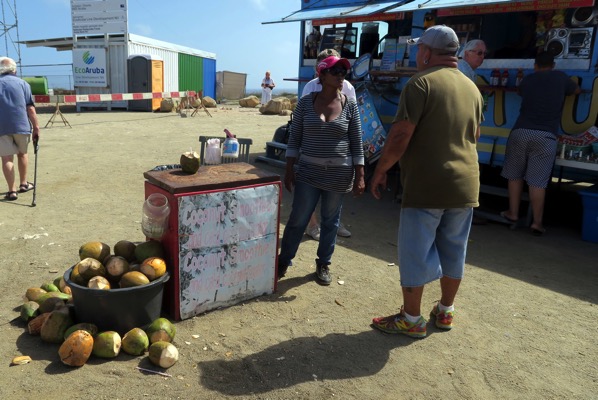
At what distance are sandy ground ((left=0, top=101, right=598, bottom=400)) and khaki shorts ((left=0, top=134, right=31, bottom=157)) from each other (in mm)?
774

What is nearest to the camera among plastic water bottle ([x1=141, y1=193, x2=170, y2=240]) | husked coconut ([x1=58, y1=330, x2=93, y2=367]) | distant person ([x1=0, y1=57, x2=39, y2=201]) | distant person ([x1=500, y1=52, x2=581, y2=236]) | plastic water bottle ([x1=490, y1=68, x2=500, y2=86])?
husked coconut ([x1=58, y1=330, x2=93, y2=367])

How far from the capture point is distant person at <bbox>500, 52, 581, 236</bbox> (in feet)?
18.6

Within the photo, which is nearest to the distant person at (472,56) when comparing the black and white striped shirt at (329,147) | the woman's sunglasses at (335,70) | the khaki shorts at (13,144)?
the black and white striped shirt at (329,147)

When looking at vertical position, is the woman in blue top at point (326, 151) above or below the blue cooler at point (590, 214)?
above

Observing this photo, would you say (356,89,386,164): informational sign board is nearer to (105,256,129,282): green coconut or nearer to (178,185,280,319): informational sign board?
(178,185,280,319): informational sign board

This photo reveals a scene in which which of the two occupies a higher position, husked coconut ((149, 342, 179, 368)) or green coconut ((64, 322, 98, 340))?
green coconut ((64, 322, 98, 340))

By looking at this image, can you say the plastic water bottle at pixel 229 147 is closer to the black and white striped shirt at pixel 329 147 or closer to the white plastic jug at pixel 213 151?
the white plastic jug at pixel 213 151

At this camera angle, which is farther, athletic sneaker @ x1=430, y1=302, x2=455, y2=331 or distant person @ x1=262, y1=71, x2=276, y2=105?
distant person @ x1=262, y1=71, x2=276, y2=105

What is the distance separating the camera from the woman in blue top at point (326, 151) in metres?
3.87

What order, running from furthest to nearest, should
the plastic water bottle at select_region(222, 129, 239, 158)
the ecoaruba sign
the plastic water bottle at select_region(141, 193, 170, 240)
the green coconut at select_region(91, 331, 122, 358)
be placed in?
the ecoaruba sign < the plastic water bottle at select_region(222, 129, 239, 158) < the plastic water bottle at select_region(141, 193, 170, 240) < the green coconut at select_region(91, 331, 122, 358)

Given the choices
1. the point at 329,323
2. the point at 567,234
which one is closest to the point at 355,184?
the point at 329,323

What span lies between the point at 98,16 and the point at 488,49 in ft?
62.5

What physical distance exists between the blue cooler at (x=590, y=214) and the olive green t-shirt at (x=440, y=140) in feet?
11.0

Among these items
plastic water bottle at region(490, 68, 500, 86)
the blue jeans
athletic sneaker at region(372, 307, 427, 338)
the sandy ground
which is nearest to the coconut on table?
the sandy ground
